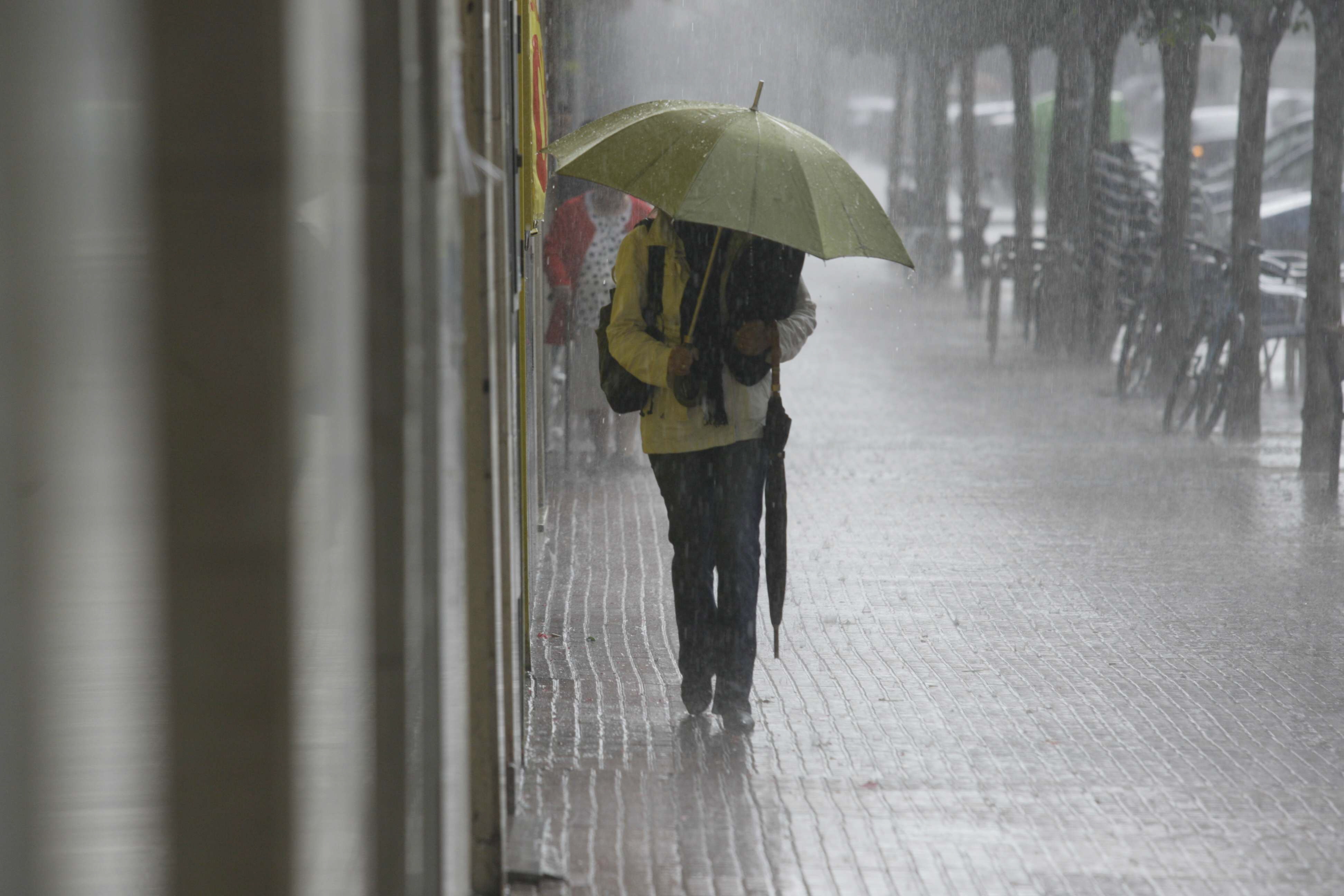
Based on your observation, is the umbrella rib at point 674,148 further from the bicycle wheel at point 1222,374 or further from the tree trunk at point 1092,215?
the tree trunk at point 1092,215

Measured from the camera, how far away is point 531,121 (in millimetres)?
5598

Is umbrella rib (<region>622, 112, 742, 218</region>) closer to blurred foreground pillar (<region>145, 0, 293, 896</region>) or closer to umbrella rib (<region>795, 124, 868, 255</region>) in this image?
umbrella rib (<region>795, 124, 868, 255</region>)

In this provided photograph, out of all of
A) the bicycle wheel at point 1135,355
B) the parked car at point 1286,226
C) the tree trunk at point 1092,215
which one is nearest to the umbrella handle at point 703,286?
the bicycle wheel at point 1135,355

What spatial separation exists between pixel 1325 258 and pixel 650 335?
24.1 feet

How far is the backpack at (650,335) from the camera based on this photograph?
15.4 ft

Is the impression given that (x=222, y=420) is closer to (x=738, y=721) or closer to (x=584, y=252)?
(x=738, y=721)

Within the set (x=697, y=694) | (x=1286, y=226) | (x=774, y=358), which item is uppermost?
(x=1286, y=226)

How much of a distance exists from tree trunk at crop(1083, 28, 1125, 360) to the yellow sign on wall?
11272mm

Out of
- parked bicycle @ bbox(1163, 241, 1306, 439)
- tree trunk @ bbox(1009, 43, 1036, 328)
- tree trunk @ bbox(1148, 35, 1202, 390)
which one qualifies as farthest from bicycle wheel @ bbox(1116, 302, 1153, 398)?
tree trunk @ bbox(1009, 43, 1036, 328)

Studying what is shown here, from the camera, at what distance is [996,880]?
3.81 m

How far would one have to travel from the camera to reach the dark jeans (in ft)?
15.6

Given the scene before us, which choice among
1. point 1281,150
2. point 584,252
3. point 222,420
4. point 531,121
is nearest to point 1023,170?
point 1281,150

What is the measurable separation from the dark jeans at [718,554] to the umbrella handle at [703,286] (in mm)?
339

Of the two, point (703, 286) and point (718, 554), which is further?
point (718, 554)
